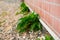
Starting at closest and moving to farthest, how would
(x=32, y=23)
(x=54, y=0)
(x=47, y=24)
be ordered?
(x=54, y=0) < (x=47, y=24) < (x=32, y=23)

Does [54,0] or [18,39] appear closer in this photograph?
[54,0]

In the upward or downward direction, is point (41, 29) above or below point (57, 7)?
below

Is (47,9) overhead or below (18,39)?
overhead

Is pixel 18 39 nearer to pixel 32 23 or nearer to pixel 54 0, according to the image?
pixel 32 23

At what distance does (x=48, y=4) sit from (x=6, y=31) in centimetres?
184

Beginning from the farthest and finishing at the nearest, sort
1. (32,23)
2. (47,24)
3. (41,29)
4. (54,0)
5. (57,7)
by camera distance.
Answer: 1. (32,23)
2. (41,29)
3. (47,24)
4. (54,0)
5. (57,7)

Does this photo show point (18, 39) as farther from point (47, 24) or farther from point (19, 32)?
point (47, 24)

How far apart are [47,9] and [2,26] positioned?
2.26 m

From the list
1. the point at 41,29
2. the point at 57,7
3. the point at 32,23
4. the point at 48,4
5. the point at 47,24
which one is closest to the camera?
the point at 57,7

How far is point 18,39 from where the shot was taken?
393cm

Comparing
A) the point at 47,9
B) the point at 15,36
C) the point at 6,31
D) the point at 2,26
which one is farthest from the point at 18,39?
the point at 2,26

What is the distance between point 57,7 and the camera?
264 cm

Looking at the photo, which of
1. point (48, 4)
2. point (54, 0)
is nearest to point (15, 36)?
point (48, 4)

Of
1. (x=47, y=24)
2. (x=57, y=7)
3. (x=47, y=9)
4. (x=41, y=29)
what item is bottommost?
(x=41, y=29)
